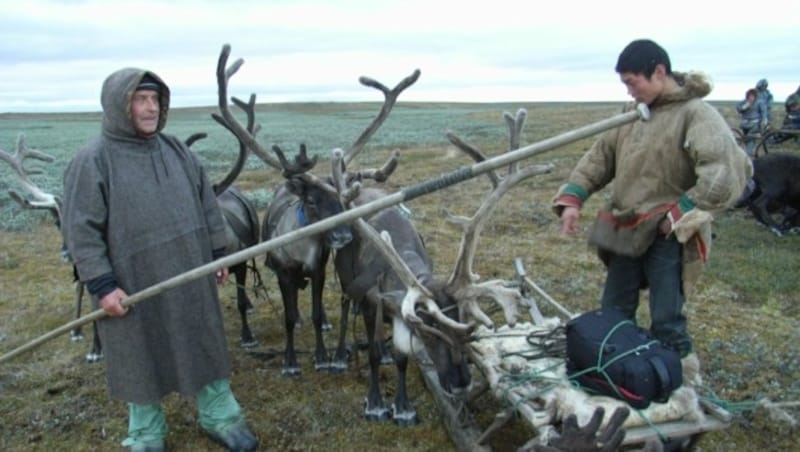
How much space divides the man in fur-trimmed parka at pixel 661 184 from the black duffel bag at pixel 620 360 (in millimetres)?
431

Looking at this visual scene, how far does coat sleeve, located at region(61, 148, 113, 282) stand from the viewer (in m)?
3.87

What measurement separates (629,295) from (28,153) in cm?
596

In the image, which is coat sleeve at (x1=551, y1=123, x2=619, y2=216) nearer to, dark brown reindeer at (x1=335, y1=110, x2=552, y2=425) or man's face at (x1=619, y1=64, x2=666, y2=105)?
dark brown reindeer at (x1=335, y1=110, x2=552, y2=425)

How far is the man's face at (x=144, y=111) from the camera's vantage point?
3947mm

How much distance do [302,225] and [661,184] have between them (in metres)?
3.08

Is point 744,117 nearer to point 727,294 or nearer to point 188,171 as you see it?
point 727,294

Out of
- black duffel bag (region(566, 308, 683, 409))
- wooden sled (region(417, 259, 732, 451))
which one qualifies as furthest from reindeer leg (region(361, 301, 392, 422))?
black duffel bag (region(566, 308, 683, 409))

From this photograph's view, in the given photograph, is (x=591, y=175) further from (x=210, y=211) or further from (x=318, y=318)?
(x=318, y=318)

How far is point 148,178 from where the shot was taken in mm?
4086

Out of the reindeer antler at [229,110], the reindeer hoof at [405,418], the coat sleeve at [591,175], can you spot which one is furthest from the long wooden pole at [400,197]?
the reindeer antler at [229,110]

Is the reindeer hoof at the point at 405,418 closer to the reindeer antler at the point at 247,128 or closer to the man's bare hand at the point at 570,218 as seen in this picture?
the man's bare hand at the point at 570,218

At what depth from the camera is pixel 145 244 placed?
4074 mm

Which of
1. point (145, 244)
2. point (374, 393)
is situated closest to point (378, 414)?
point (374, 393)

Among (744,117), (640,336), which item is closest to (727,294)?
(640,336)
